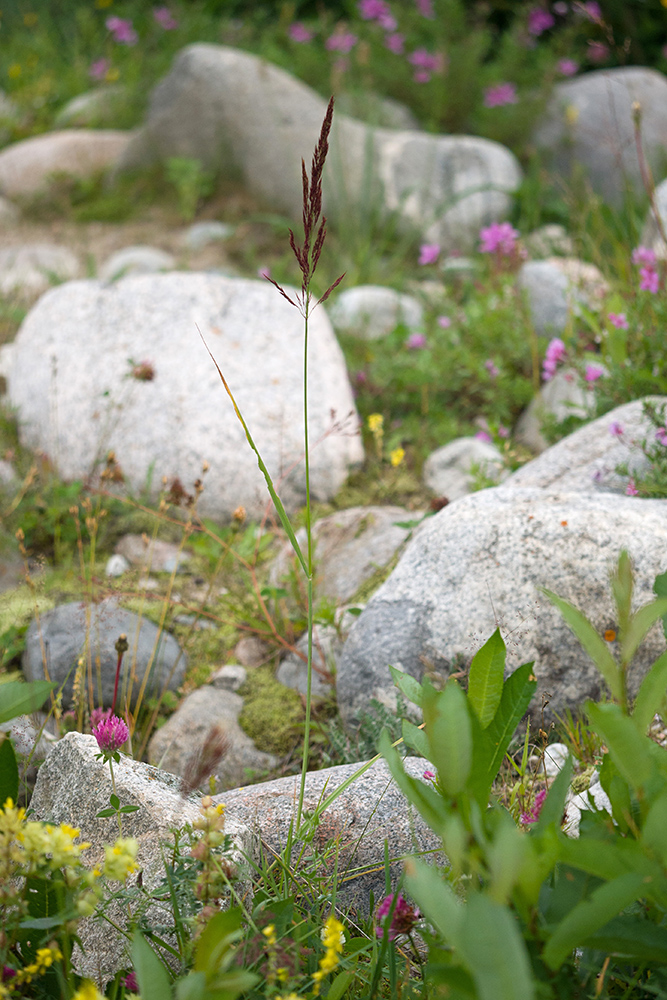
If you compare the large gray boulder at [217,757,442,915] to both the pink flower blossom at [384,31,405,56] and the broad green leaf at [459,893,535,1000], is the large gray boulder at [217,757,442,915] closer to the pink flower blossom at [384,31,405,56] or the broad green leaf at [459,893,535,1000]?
the broad green leaf at [459,893,535,1000]

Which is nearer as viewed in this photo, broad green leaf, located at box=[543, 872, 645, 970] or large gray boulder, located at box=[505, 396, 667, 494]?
broad green leaf, located at box=[543, 872, 645, 970]

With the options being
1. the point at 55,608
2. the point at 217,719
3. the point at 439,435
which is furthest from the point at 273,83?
Answer: the point at 217,719

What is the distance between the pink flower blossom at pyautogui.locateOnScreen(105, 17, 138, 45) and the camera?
898cm

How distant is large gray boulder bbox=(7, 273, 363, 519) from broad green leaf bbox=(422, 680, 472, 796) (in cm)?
231

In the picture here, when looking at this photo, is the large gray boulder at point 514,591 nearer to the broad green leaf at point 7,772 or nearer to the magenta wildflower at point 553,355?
the magenta wildflower at point 553,355

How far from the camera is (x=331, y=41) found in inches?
288

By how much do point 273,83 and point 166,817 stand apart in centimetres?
658

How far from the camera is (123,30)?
908 centimetres

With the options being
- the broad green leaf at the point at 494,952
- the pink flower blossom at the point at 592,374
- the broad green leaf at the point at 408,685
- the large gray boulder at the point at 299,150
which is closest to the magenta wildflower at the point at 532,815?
the broad green leaf at the point at 408,685

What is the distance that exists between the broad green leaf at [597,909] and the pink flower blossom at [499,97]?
738 cm

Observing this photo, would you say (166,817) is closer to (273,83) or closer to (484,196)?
(484,196)

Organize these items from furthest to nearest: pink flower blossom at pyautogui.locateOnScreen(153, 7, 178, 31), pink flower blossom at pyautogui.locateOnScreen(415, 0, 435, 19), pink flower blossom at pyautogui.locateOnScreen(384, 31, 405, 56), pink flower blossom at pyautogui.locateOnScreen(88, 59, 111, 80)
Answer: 1. pink flower blossom at pyautogui.locateOnScreen(153, 7, 178, 31)
2. pink flower blossom at pyautogui.locateOnScreen(88, 59, 111, 80)
3. pink flower blossom at pyautogui.locateOnScreen(415, 0, 435, 19)
4. pink flower blossom at pyautogui.locateOnScreen(384, 31, 405, 56)

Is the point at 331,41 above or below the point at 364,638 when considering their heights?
above

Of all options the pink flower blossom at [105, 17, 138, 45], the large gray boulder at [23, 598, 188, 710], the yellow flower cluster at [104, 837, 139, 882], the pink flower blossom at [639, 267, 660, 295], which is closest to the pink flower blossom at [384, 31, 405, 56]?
the pink flower blossom at [105, 17, 138, 45]
